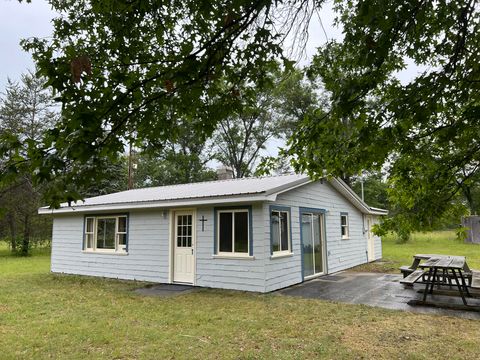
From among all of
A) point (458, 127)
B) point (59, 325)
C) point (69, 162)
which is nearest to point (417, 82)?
point (458, 127)

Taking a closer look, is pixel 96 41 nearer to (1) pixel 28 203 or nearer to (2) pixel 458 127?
(2) pixel 458 127

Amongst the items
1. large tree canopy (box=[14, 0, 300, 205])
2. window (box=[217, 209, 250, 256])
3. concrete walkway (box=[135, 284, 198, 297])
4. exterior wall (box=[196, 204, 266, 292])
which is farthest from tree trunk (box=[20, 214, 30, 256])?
large tree canopy (box=[14, 0, 300, 205])

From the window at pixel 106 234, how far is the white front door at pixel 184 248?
2.09 m

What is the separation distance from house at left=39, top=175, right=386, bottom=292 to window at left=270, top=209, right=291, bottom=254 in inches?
1.0

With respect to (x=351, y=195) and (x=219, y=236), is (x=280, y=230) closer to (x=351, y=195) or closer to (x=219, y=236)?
(x=219, y=236)

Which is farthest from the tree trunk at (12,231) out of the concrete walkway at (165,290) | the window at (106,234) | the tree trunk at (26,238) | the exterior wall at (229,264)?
the exterior wall at (229,264)

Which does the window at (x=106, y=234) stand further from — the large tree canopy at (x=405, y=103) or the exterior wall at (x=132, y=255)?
the large tree canopy at (x=405, y=103)

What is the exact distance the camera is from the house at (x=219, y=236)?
879 centimetres

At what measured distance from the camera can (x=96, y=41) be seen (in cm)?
393

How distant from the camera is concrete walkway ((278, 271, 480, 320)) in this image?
7.08 meters

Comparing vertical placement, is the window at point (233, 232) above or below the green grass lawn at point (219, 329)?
above

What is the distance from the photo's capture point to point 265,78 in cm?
372

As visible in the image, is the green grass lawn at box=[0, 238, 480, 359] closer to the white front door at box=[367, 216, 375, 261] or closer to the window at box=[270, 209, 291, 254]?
the window at box=[270, 209, 291, 254]

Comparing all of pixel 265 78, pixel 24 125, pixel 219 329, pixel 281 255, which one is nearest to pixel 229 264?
pixel 281 255
